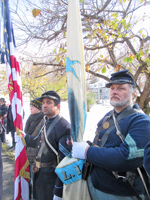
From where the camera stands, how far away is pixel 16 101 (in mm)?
2537

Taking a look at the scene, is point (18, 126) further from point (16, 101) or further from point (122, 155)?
point (122, 155)

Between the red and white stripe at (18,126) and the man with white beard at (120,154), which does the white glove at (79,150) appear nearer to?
the man with white beard at (120,154)

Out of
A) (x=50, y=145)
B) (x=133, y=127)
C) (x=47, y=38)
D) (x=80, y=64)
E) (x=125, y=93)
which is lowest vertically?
(x=50, y=145)

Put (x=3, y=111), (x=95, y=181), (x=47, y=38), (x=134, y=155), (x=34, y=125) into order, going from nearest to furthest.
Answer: (x=134, y=155), (x=95, y=181), (x=34, y=125), (x=47, y=38), (x=3, y=111)

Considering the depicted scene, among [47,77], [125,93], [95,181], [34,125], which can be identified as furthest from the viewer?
[47,77]

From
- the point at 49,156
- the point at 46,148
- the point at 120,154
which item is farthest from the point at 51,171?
the point at 120,154

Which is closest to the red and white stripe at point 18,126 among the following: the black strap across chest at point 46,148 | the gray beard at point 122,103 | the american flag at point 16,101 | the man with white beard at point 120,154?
the american flag at point 16,101

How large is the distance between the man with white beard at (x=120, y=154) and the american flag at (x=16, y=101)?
1.42m

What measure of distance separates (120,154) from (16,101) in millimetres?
1981

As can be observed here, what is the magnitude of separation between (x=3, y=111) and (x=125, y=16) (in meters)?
6.39

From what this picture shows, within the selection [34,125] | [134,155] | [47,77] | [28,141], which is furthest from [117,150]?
[47,77]

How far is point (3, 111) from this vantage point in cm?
688

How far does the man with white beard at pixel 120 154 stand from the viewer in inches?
49.9

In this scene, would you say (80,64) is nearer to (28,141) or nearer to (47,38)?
(28,141)
